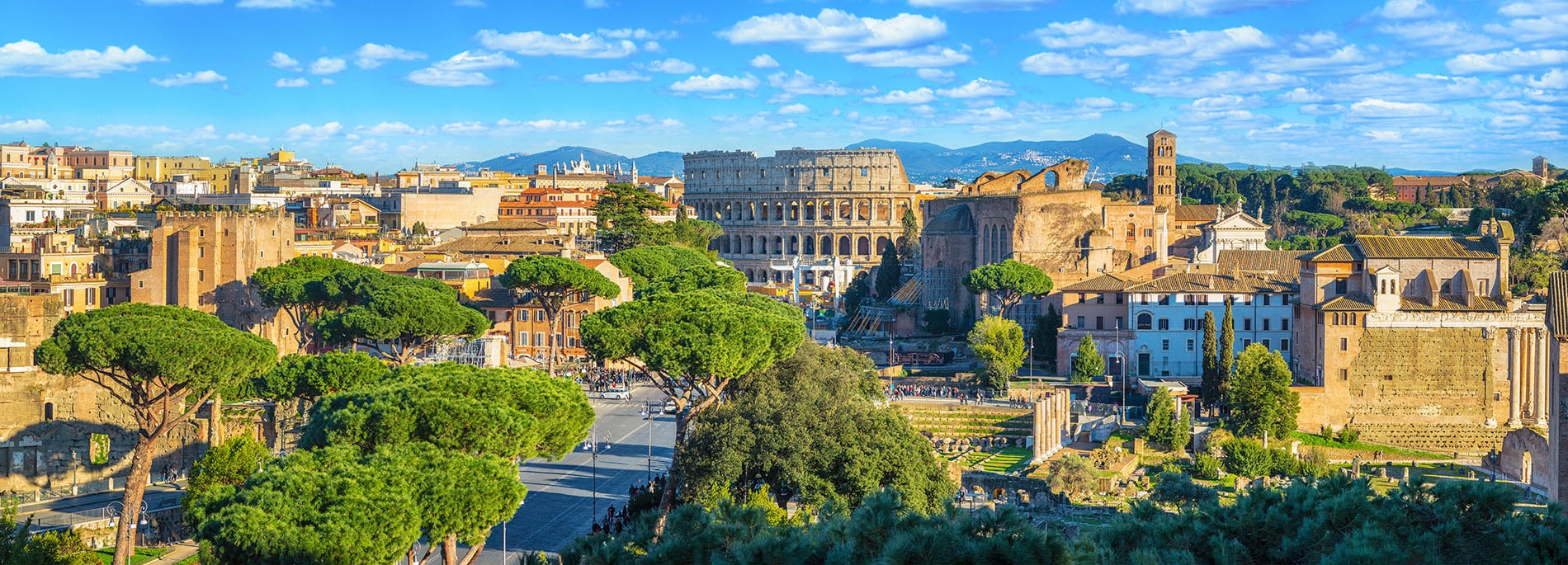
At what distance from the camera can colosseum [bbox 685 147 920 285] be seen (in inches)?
4141

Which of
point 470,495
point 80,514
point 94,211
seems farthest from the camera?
point 94,211

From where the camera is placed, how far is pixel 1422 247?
44.0 meters

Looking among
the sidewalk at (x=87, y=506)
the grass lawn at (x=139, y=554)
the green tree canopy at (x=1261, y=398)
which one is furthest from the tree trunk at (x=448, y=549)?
the green tree canopy at (x=1261, y=398)

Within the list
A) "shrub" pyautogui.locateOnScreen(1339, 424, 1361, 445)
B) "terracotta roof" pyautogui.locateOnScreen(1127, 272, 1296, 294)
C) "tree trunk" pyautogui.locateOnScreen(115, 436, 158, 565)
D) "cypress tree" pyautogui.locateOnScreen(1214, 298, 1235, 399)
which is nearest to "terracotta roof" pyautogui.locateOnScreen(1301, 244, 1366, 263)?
"cypress tree" pyautogui.locateOnScreen(1214, 298, 1235, 399)

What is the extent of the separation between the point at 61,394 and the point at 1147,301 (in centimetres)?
3025

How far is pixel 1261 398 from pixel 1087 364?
7516 mm

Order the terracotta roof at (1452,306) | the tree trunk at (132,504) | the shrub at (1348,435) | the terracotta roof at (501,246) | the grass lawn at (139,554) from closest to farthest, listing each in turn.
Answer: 1. the tree trunk at (132,504)
2. the grass lawn at (139,554)
3. the shrub at (1348,435)
4. the terracotta roof at (1452,306)
5. the terracotta roof at (501,246)

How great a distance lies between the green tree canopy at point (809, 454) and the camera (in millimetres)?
28156

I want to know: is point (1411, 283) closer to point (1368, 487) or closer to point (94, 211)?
point (1368, 487)

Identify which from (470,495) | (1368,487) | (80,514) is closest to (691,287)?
(80,514)

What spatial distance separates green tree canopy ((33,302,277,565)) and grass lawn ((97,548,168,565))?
0.29 metres

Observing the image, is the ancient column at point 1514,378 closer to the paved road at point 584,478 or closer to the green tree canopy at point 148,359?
the paved road at point 584,478

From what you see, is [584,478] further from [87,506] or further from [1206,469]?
[1206,469]

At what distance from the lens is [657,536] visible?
18297 millimetres
